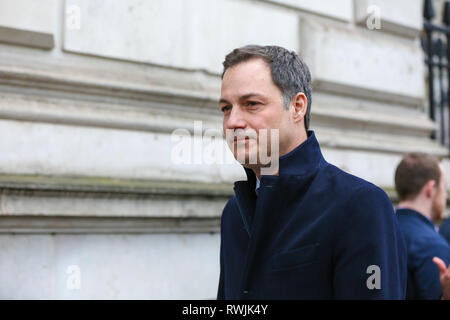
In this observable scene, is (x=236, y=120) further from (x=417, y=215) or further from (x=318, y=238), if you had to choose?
(x=417, y=215)

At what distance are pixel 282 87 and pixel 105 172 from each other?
7.08 feet

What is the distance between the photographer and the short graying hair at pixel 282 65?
1.90 m

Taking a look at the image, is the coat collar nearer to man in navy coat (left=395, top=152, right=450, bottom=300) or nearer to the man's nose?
the man's nose

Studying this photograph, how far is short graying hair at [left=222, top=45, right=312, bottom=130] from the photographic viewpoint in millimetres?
1899

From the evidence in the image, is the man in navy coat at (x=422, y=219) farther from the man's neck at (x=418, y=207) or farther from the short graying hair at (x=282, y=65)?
the short graying hair at (x=282, y=65)

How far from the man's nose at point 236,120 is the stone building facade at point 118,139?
1.82 m

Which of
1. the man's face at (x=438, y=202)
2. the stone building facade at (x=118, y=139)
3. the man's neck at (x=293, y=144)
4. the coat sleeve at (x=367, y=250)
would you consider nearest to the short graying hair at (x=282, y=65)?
the man's neck at (x=293, y=144)

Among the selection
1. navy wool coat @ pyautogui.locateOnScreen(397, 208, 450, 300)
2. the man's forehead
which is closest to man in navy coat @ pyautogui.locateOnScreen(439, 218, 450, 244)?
navy wool coat @ pyautogui.locateOnScreen(397, 208, 450, 300)

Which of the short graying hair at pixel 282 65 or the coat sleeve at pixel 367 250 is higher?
the short graying hair at pixel 282 65

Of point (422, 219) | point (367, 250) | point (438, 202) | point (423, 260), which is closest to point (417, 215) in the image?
point (422, 219)

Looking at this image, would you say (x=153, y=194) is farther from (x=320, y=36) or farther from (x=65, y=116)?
(x=320, y=36)
